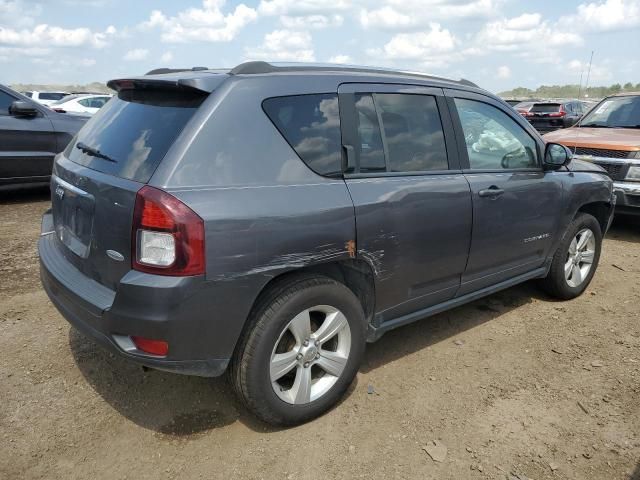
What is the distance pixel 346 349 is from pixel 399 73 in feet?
5.66

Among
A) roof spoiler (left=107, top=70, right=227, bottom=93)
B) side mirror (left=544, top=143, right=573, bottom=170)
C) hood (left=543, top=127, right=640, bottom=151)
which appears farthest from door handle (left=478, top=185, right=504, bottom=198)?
hood (left=543, top=127, right=640, bottom=151)

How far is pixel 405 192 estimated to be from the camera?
3.05 meters

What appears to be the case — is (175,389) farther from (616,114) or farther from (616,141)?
(616,114)

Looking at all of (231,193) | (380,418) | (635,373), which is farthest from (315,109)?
(635,373)

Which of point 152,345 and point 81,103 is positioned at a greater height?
point 81,103

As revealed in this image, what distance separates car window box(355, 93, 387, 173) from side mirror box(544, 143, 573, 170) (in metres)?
1.68

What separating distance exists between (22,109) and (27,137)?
378mm

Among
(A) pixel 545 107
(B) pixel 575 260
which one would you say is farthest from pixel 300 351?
(A) pixel 545 107

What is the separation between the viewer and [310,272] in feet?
9.01

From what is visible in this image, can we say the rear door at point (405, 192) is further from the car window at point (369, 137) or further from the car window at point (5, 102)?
the car window at point (5, 102)

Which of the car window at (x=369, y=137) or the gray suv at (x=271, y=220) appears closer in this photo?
the gray suv at (x=271, y=220)

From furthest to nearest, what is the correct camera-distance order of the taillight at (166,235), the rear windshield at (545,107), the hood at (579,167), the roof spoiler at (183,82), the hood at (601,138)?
the rear windshield at (545,107) < the hood at (601,138) < the hood at (579,167) < the roof spoiler at (183,82) < the taillight at (166,235)

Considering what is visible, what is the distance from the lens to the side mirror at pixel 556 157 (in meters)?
4.03

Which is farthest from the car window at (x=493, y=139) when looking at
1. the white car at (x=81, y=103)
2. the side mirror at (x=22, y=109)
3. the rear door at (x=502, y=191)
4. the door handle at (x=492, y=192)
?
the white car at (x=81, y=103)
